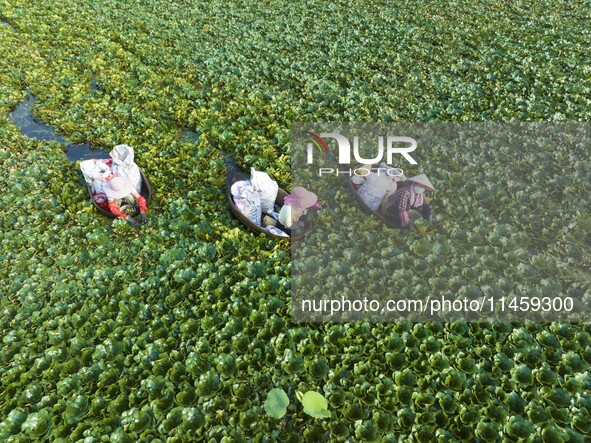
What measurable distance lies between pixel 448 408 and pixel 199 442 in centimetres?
217

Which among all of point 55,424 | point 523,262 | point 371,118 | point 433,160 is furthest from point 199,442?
point 371,118

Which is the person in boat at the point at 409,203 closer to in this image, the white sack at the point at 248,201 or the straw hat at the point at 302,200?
the straw hat at the point at 302,200

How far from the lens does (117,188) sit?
219 inches

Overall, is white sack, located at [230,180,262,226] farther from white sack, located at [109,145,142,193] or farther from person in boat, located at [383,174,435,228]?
person in boat, located at [383,174,435,228]

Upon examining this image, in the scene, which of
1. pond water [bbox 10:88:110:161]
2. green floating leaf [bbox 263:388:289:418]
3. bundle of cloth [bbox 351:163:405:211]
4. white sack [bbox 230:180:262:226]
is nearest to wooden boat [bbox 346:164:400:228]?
bundle of cloth [bbox 351:163:405:211]

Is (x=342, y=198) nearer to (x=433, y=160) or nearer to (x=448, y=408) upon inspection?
(x=433, y=160)

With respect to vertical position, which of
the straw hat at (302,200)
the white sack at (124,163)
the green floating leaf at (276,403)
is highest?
the white sack at (124,163)

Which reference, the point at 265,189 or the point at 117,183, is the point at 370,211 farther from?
the point at 117,183

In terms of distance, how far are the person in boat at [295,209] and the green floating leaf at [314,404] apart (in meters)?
2.13

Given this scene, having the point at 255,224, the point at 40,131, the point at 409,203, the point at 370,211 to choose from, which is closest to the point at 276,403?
the point at 255,224

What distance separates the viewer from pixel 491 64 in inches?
362

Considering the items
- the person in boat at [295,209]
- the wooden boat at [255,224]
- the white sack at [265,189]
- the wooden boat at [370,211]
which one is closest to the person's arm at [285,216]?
the person in boat at [295,209]

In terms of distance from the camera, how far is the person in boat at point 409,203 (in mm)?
5164

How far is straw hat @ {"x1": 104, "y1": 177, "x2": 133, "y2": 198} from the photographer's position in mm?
5543
